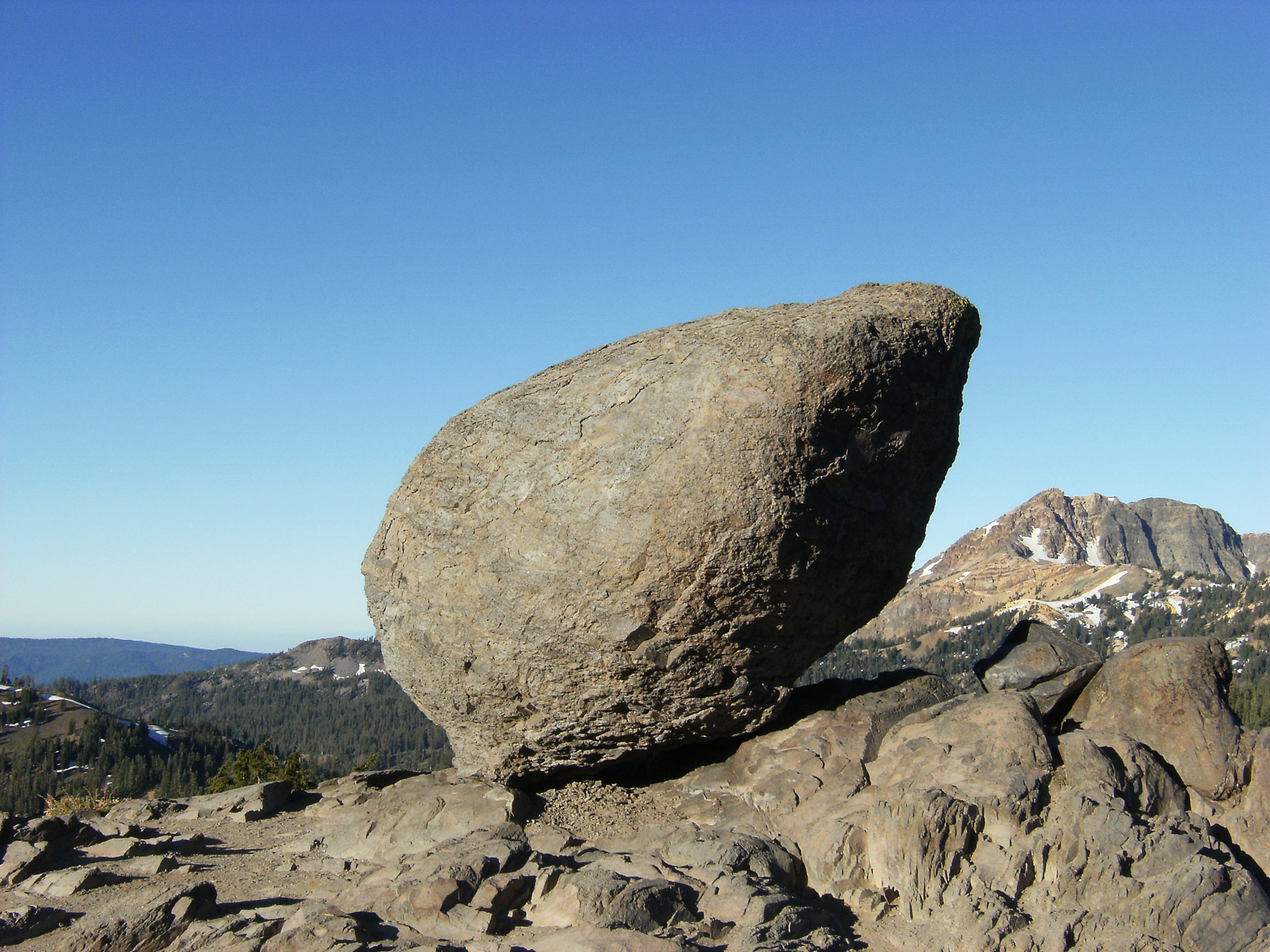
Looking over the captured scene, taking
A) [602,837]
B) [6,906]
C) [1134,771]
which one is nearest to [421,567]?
[602,837]

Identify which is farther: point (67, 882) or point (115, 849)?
point (115, 849)

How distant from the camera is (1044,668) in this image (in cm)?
1145

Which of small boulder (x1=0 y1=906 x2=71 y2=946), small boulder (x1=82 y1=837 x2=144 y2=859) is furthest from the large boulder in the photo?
small boulder (x1=82 y1=837 x2=144 y2=859)

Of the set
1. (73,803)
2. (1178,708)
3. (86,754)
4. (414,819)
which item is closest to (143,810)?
A: (73,803)

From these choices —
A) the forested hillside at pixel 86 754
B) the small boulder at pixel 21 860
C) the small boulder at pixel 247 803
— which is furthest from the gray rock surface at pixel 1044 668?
the forested hillside at pixel 86 754

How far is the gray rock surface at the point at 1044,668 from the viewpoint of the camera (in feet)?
36.6

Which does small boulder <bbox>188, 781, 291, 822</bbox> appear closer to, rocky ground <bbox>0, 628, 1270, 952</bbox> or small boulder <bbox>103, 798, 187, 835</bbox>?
small boulder <bbox>103, 798, 187, 835</bbox>

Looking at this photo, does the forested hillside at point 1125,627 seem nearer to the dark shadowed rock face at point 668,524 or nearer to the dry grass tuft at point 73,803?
the dry grass tuft at point 73,803

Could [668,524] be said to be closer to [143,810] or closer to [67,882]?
[67,882]

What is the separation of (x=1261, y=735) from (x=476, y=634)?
9254 mm

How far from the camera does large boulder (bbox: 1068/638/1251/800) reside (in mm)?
9695

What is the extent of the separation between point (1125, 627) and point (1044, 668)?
167392 millimetres

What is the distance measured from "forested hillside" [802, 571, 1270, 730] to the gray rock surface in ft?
351

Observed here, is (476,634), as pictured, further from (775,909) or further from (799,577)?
(775,909)
